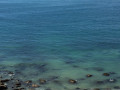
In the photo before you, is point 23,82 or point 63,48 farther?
point 63,48

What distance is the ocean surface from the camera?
6444cm

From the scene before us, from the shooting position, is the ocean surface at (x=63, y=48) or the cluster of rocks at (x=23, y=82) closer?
the cluster of rocks at (x=23, y=82)

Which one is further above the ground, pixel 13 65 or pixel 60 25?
pixel 60 25

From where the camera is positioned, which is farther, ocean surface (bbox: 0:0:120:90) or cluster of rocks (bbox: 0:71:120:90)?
ocean surface (bbox: 0:0:120:90)

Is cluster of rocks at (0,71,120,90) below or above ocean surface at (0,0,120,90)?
below

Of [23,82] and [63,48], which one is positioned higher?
[63,48]

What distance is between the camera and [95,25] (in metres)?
110

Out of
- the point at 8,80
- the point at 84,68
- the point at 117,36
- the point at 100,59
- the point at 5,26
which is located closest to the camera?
the point at 8,80

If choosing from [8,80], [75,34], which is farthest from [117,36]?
[8,80]

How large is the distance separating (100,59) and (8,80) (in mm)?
28409

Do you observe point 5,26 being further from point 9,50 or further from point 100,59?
point 100,59

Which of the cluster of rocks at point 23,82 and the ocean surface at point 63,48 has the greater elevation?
the ocean surface at point 63,48

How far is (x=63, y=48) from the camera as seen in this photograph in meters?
84.0

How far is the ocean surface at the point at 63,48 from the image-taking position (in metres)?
64.4
